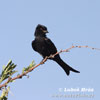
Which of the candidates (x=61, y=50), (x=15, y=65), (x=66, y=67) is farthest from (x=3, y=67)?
(x=66, y=67)

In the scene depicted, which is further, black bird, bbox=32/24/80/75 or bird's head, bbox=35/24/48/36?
bird's head, bbox=35/24/48/36

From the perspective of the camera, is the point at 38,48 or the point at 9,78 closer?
the point at 9,78

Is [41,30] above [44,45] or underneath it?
above

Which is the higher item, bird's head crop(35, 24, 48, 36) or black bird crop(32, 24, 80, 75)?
bird's head crop(35, 24, 48, 36)

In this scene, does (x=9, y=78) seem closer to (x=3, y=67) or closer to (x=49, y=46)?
(x=3, y=67)

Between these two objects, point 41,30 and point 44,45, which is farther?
point 41,30

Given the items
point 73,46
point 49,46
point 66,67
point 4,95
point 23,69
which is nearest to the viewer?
point 4,95

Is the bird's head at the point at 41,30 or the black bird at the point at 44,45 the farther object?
the bird's head at the point at 41,30

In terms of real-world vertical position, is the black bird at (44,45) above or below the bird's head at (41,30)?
below

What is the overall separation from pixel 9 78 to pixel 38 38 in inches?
194

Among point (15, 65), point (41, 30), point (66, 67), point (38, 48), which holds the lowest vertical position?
point (15, 65)

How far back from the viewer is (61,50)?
9.04 ft

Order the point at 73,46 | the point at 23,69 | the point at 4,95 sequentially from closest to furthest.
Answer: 1. the point at 4,95
2. the point at 23,69
3. the point at 73,46

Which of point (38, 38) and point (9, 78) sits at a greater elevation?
point (38, 38)
